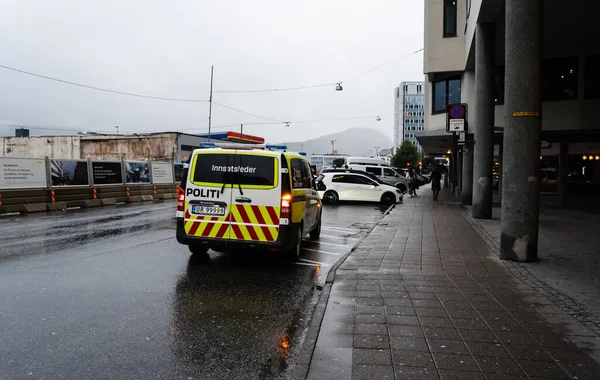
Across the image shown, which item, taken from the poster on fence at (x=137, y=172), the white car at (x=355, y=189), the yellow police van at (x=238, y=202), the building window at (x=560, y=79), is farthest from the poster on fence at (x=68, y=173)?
the building window at (x=560, y=79)

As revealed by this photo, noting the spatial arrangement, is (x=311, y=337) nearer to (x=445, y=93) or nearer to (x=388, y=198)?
(x=388, y=198)

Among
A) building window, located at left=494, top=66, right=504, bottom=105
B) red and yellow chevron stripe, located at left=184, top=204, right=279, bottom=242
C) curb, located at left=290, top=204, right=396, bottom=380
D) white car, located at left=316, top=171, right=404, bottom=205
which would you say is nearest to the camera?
curb, located at left=290, top=204, right=396, bottom=380

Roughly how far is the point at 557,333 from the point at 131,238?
28.1ft

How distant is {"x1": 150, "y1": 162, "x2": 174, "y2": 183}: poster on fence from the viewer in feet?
82.6

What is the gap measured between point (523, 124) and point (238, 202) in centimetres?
504

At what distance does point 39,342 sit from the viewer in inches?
167

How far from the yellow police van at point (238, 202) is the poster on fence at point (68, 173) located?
42.5ft

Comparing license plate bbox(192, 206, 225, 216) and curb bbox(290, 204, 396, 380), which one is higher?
license plate bbox(192, 206, 225, 216)

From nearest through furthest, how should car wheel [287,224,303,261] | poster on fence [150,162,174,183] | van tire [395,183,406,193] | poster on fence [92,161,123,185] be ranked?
car wheel [287,224,303,261], poster on fence [92,161,123,185], poster on fence [150,162,174,183], van tire [395,183,406,193]

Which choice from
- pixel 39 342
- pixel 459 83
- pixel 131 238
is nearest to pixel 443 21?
pixel 459 83

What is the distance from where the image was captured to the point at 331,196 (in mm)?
22594

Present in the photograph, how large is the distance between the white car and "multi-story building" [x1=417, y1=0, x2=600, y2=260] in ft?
11.8

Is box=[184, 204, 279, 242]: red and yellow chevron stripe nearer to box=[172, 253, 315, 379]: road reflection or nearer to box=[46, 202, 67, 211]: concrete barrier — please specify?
box=[172, 253, 315, 379]: road reflection

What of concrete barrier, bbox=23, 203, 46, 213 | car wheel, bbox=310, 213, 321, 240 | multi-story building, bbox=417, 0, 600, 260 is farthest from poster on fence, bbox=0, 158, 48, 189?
multi-story building, bbox=417, 0, 600, 260
